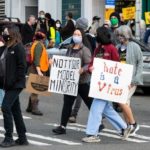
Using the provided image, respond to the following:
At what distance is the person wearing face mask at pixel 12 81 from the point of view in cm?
1039

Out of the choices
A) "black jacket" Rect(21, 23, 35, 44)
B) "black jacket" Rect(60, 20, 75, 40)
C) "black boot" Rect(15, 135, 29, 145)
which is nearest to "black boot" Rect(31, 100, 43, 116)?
"black boot" Rect(15, 135, 29, 145)

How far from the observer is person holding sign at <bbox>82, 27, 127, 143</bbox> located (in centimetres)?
1092

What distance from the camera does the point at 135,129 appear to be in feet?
37.8

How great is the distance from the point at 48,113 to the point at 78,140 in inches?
134

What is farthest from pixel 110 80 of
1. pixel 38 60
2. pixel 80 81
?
pixel 38 60

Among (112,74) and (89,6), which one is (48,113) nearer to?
(112,74)

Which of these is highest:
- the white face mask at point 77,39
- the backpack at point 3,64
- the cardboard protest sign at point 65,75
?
the white face mask at point 77,39

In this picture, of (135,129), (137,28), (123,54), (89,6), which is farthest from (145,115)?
(89,6)

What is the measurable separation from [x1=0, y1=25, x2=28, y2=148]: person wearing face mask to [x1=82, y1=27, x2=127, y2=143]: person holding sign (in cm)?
106

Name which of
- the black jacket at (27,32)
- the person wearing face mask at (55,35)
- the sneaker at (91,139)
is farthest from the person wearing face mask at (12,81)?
the person wearing face mask at (55,35)

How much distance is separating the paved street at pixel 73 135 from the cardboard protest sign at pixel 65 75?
75cm

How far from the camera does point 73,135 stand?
11.7 metres

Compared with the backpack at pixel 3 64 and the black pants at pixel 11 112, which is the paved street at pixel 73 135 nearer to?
the black pants at pixel 11 112

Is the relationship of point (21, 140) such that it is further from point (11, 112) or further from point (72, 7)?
point (72, 7)
